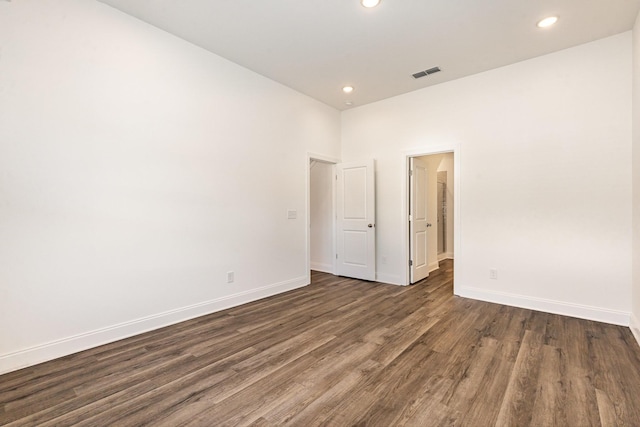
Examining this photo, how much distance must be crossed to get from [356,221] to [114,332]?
145 inches

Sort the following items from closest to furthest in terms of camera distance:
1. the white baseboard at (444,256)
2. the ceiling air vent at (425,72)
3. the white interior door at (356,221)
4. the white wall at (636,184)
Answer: the white wall at (636,184), the ceiling air vent at (425,72), the white interior door at (356,221), the white baseboard at (444,256)

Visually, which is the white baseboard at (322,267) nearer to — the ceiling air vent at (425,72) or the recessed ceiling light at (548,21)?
the ceiling air vent at (425,72)

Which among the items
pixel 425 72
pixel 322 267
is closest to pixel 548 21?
pixel 425 72

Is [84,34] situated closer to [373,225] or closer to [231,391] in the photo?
[231,391]

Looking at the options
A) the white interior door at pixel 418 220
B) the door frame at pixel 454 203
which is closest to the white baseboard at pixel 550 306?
the door frame at pixel 454 203

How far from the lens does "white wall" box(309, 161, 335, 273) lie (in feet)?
18.6

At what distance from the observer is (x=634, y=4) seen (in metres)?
2.70

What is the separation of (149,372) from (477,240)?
4.06 metres

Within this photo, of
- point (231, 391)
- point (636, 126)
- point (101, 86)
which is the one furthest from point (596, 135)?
point (101, 86)

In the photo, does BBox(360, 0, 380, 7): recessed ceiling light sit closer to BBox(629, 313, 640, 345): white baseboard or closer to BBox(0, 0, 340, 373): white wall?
BBox(0, 0, 340, 373): white wall

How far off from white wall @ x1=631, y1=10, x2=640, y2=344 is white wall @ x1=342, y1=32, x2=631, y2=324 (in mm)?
155

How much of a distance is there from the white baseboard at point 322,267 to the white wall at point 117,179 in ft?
5.89

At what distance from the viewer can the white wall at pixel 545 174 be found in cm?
321

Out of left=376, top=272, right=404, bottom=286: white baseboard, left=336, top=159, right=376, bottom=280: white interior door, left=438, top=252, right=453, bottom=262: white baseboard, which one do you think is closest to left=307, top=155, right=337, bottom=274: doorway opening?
left=336, top=159, right=376, bottom=280: white interior door
